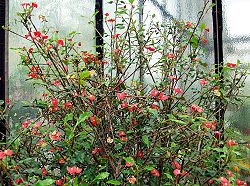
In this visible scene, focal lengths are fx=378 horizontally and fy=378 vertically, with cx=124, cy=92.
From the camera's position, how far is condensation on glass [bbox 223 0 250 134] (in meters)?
2.08

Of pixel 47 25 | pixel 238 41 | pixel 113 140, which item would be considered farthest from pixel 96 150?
pixel 47 25

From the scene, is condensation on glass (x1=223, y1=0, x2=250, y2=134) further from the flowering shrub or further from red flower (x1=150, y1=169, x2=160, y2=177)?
red flower (x1=150, y1=169, x2=160, y2=177)

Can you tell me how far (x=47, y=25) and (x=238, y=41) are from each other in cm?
122

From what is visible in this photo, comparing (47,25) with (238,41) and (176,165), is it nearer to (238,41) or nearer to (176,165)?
(238,41)

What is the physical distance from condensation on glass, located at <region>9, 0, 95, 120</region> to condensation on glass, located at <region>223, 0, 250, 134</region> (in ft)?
2.84

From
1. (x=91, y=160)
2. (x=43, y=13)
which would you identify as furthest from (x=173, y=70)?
(x=43, y=13)

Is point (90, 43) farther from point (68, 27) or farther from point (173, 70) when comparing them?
point (173, 70)

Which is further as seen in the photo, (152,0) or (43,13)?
(152,0)

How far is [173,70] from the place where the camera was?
1.90m

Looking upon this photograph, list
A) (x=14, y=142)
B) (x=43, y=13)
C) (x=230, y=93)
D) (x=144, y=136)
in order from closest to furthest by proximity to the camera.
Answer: (x=144, y=136)
(x=14, y=142)
(x=230, y=93)
(x=43, y=13)

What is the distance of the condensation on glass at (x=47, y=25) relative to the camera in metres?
2.35

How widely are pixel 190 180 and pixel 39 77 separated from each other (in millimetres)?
830

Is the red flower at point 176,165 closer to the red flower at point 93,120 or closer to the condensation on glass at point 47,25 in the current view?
the red flower at point 93,120

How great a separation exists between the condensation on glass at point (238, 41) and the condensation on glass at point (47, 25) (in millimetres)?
867
